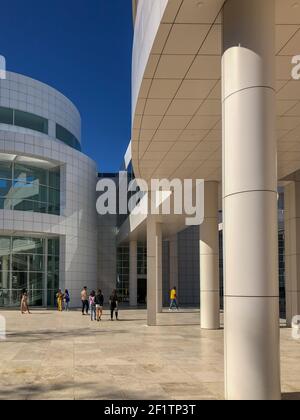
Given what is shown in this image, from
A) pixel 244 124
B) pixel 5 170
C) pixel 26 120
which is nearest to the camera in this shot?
pixel 244 124

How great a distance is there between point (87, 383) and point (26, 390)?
116 centimetres

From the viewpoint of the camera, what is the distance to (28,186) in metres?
38.6

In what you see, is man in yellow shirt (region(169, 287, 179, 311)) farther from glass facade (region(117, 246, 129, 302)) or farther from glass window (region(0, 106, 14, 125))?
glass window (region(0, 106, 14, 125))

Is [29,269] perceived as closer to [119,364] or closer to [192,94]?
[119,364]

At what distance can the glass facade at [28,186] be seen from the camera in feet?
123

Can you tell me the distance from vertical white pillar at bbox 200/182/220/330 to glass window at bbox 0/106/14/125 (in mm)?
22199

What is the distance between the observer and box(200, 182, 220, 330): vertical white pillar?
2158 centimetres

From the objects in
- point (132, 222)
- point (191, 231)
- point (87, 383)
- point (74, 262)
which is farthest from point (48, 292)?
point (87, 383)

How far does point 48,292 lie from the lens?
40219 mm

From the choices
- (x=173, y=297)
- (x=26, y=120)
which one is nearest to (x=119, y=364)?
(x=173, y=297)

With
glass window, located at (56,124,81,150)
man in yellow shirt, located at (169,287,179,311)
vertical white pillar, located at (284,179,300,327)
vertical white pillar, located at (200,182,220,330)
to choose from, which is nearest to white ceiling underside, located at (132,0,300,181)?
vertical white pillar, located at (200,182,220,330)

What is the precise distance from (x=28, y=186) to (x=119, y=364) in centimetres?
2775

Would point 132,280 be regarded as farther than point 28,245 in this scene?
Yes
